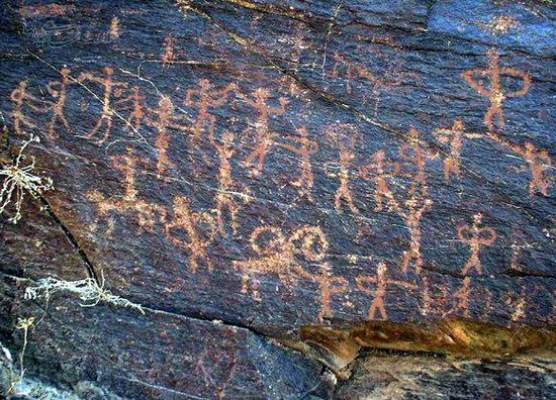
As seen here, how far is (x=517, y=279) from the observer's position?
3.05 meters

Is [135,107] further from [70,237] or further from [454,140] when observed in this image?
[454,140]

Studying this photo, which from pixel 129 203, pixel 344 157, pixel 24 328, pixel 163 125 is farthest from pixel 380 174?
pixel 24 328

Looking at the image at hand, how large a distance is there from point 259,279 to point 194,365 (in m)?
0.48

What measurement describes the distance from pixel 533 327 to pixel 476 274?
0.34m

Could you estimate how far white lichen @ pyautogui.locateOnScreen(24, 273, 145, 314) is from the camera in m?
3.12

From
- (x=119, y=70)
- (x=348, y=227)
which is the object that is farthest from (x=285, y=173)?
(x=119, y=70)

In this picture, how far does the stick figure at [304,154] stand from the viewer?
3.17 meters

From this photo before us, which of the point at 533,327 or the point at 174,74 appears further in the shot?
the point at 174,74

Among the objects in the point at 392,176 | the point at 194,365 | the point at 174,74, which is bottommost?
the point at 194,365

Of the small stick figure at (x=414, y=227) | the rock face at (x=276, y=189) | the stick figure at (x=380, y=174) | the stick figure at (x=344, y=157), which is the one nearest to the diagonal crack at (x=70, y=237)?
the rock face at (x=276, y=189)

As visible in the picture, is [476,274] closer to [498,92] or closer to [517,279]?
[517,279]

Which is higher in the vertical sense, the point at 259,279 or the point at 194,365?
the point at 259,279

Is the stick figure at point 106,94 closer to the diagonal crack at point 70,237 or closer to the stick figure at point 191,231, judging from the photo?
the diagonal crack at point 70,237

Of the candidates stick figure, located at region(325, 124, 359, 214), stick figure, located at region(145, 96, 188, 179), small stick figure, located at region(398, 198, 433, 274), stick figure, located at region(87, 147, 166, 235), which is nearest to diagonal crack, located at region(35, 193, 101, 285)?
stick figure, located at region(87, 147, 166, 235)
